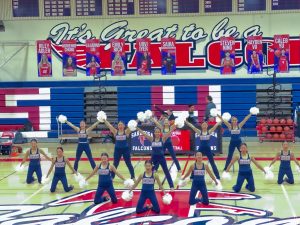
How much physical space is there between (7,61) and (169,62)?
25.2 ft

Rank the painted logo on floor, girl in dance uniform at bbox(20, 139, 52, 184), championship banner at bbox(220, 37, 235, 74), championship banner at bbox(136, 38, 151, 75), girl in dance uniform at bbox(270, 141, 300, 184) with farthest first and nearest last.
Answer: championship banner at bbox(136, 38, 151, 75) < championship banner at bbox(220, 37, 235, 74) < girl in dance uniform at bbox(20, 139, 52, 184) < girl in dance uniform at bbox(270, 141, 300, 184) < the painted logo on floor

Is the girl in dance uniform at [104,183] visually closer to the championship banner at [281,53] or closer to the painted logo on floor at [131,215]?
the painted logo on floor at [131,215]

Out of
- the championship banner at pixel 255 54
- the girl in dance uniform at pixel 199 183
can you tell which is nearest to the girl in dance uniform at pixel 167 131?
the girl in dance uniform at pixel 199 183

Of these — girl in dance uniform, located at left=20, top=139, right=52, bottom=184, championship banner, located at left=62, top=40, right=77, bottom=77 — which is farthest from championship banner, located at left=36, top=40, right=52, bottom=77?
girl in dance uniform, located at left=20, top=139, right=52, bottom=184

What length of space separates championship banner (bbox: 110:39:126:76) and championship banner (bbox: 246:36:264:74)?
5.70m

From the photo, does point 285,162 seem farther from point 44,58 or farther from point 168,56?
point 44,58

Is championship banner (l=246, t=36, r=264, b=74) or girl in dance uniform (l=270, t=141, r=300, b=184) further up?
championship banner (l=246, t=36, r=264, b=74)

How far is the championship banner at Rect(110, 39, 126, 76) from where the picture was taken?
23.5 metres

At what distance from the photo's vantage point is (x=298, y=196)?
1243 centimetres

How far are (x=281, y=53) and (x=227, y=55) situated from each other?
2.39 m

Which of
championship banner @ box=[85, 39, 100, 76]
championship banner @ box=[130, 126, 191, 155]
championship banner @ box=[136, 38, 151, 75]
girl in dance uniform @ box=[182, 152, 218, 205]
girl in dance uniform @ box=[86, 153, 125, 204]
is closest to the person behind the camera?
girl in dance uniform @ box=[182, 152, 218, 205]

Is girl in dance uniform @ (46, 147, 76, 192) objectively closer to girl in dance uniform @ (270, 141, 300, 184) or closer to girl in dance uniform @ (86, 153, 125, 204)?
girl in dance uniform @ (86, 153, 125, 204)

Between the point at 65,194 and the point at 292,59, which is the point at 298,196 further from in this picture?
the point at 292,59

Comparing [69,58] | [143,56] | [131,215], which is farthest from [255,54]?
[131,215]
